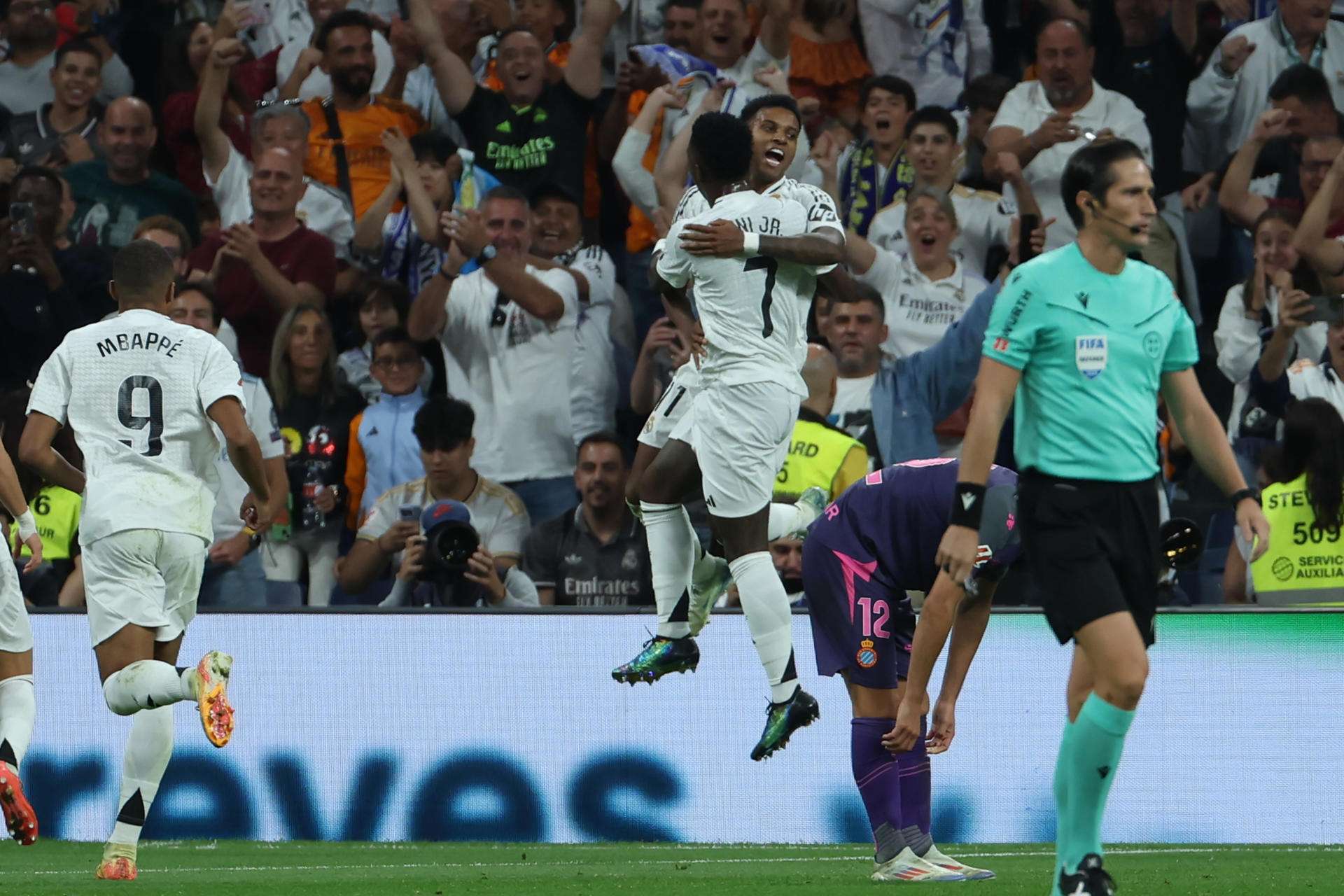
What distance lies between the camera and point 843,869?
26.7 ft

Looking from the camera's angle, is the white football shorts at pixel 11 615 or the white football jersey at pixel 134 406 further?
the white football jersey at pixel 134 406

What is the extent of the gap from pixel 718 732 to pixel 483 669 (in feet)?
4.23

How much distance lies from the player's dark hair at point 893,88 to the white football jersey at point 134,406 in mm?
6006

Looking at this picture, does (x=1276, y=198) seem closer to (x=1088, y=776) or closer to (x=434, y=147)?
(x=434, y=147)

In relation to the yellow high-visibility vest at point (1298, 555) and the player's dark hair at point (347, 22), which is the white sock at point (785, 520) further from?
the player's dark hair at point (347, 22)

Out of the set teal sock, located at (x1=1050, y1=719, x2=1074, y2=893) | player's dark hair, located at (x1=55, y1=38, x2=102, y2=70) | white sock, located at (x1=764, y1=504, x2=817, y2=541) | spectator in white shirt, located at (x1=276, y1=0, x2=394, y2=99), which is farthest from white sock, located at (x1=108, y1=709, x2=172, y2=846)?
player's dark hair, located at (x1=55, y1=38, x2=102, y2=70)

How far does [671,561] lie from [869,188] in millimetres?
4989

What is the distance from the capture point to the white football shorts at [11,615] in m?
7.75

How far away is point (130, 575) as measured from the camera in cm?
789

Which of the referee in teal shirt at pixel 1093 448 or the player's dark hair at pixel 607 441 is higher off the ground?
the referee in teal shirt at pixel 1093 448

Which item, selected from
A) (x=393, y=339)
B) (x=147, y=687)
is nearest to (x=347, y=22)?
(x=393, y=339)

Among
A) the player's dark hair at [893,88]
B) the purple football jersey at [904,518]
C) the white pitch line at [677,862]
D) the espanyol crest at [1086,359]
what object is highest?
the player's dark hair at [893,88]

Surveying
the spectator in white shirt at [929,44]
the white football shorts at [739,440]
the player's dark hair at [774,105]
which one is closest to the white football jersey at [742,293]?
the white football shorts at [739,440]

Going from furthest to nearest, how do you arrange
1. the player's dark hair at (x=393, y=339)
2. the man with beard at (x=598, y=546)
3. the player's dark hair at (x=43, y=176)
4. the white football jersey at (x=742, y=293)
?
the player's dark hair at (x=43, y=176) < the player's dark hair at (x=393, y=339) < the man with beard at (x=598, y=546) < the white football jersey at (x=742, y=293)
